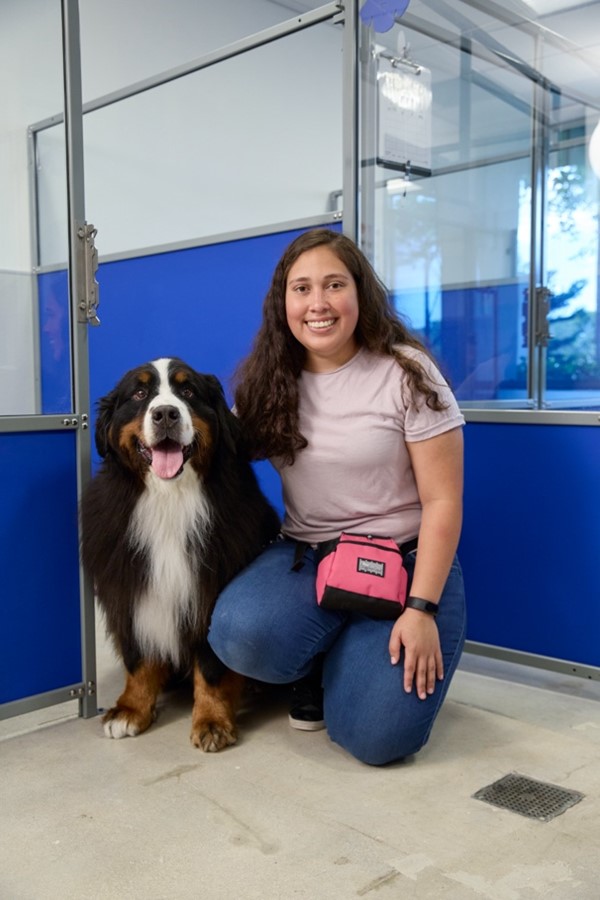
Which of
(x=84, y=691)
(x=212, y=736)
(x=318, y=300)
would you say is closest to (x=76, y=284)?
(x=318, y=300)

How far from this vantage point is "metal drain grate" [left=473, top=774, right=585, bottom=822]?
1.65 meters

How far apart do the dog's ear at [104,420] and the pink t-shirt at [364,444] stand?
15.8 inches

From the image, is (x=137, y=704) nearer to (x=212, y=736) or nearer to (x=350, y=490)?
(x=212, y=736)

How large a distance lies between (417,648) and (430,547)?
0.70ft

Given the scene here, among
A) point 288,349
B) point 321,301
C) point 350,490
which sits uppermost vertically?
point 321,301

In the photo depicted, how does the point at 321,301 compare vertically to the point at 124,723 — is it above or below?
above

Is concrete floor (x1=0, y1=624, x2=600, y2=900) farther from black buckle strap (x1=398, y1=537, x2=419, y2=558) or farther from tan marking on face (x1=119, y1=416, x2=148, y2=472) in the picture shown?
tan marking on face (x1=119, y1=416, x2=148, y2=472)

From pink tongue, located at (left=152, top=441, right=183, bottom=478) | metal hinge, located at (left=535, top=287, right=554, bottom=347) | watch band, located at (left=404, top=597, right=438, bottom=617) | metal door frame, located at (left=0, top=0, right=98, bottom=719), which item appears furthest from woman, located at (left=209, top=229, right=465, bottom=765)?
metal hinge, located at (left=535, top=287, right=554, bottom=347)

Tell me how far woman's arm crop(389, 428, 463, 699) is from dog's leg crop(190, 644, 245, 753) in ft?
1.42

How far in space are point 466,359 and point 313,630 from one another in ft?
3.82

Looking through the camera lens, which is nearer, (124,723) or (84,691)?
(124,723)

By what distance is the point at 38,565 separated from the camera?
2.10m

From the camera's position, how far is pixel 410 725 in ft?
5.98

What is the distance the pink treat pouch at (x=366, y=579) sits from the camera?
1.85 metres
